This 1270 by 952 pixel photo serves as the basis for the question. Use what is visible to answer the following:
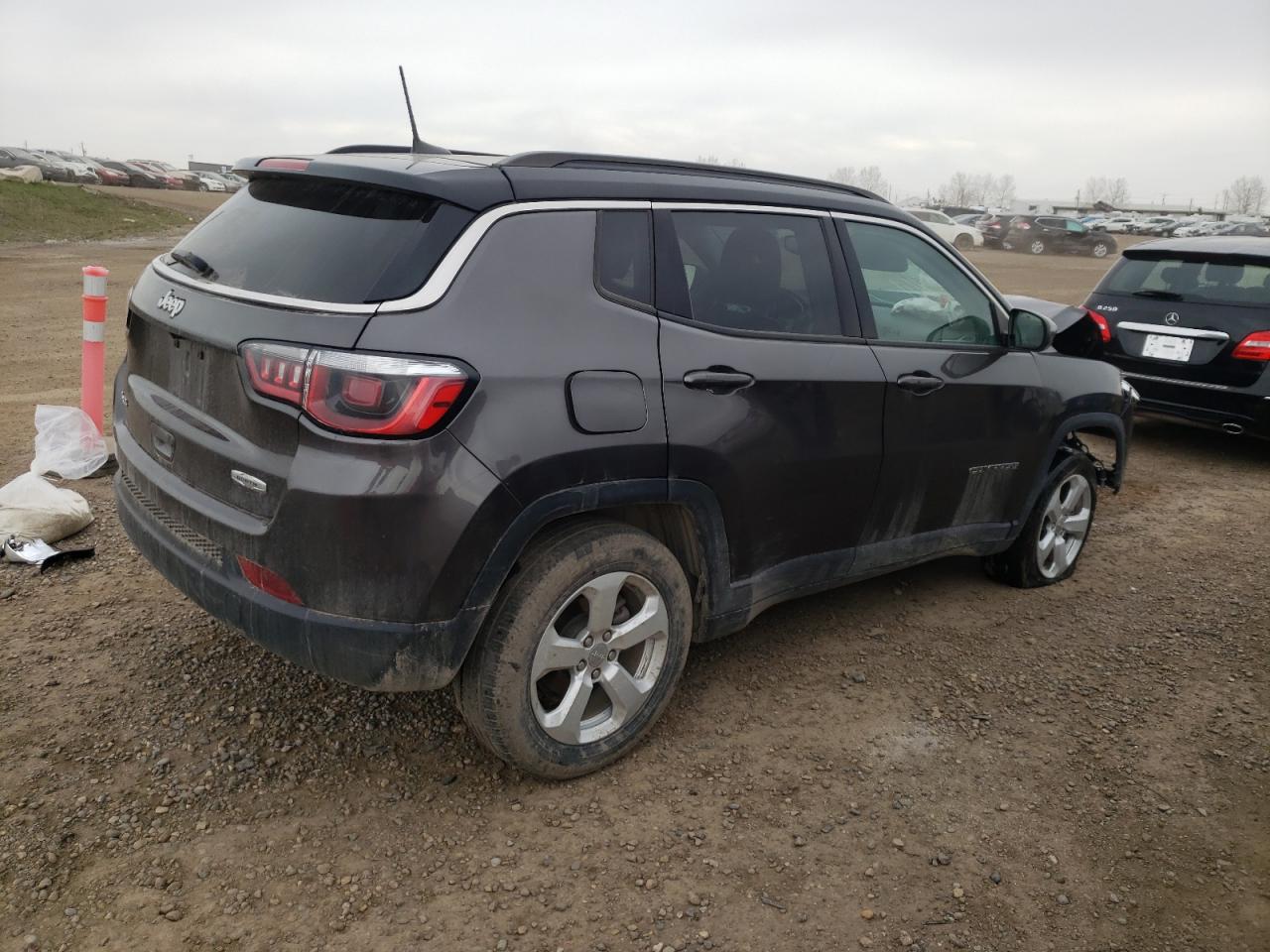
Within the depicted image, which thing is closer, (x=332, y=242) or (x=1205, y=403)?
(x=332, y=242)

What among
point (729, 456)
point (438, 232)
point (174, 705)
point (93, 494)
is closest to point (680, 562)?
point (729, 456)

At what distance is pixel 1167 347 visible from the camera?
7.18m

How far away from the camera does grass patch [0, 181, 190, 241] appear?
829 inches

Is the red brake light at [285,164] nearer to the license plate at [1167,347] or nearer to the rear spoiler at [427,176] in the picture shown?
the rear spoiler at [427,176]

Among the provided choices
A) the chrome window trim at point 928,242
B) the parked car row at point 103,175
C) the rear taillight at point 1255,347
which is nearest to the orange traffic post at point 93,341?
the chrome window trim at point 928,242

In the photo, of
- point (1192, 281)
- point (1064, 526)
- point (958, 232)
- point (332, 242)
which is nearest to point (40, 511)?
point (332, 242)

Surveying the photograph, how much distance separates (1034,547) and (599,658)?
2.61 meters

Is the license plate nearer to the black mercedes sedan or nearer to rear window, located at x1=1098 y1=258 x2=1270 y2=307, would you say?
the black mercedes sedan

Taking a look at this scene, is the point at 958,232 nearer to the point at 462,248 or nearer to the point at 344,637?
the point at 462,248

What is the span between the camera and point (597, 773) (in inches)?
124

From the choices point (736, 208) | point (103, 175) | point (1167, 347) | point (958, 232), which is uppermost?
point (736, 208)

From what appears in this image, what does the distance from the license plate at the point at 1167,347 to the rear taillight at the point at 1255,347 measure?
332 millimetres

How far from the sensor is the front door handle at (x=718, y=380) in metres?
3.00

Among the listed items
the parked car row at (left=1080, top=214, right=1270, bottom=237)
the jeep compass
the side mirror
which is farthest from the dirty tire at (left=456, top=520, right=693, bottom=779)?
the parked car row at (left=1080, top=214, right=1270, bottom=237)
